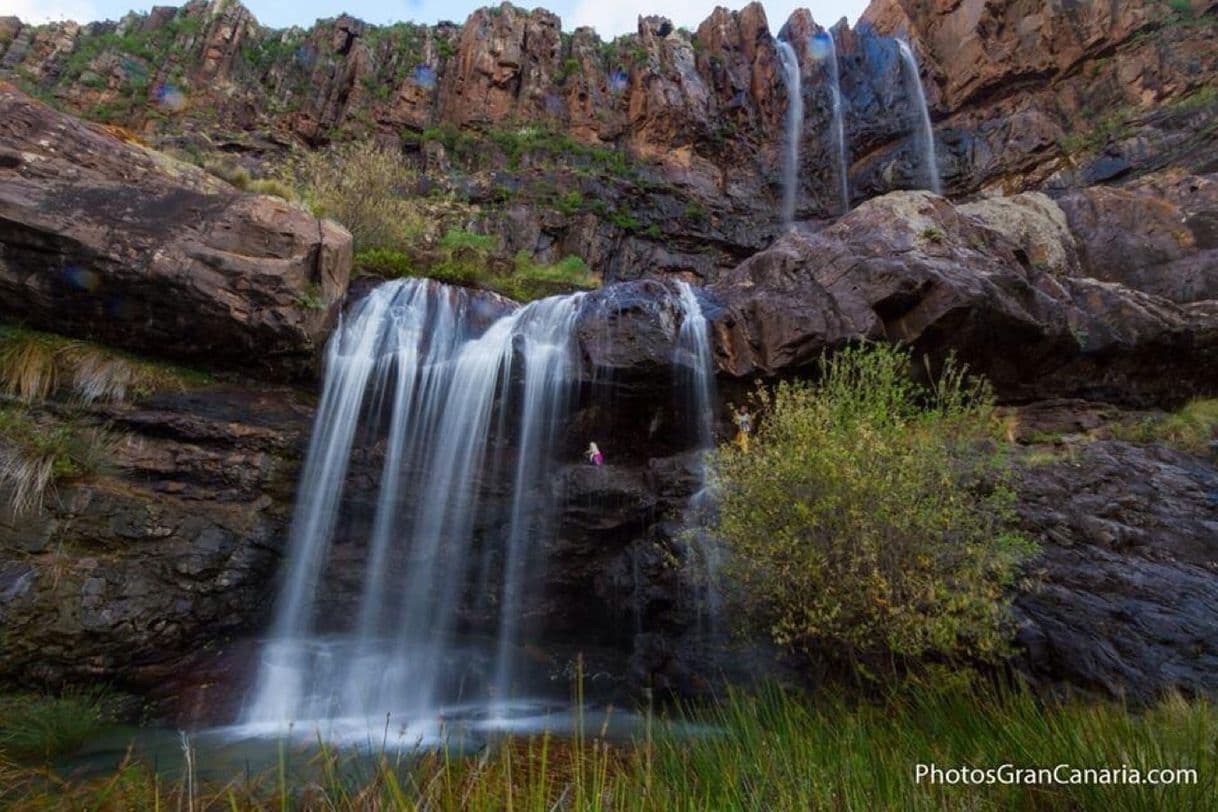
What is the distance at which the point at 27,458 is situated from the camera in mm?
9734

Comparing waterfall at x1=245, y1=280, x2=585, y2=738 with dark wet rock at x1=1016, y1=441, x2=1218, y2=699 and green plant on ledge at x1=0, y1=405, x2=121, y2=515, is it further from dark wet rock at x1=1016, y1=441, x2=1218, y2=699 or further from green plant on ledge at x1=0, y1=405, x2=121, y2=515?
dark wet rock at x1=1016, y1=441, x2=1218, y2=699

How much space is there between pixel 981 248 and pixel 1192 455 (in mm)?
6171

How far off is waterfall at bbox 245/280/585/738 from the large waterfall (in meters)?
0.03

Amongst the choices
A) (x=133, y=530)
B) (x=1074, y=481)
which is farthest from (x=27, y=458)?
(x=1074, y=481)

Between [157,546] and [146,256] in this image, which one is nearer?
[157,546]

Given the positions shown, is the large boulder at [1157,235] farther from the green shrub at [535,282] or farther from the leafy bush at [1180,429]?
the green shrub at [535,282]

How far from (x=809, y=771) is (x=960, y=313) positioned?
12206 millimetres

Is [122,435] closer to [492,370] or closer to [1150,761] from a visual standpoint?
[492,370]

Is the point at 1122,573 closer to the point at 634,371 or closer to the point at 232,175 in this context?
the point at 634,371

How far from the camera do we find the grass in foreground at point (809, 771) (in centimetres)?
253

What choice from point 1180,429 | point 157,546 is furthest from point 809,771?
point 1180,429

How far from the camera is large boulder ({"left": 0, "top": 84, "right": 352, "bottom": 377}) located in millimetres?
10523

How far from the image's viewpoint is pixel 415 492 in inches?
485

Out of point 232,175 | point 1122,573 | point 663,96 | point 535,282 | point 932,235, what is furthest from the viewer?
point 663,96
